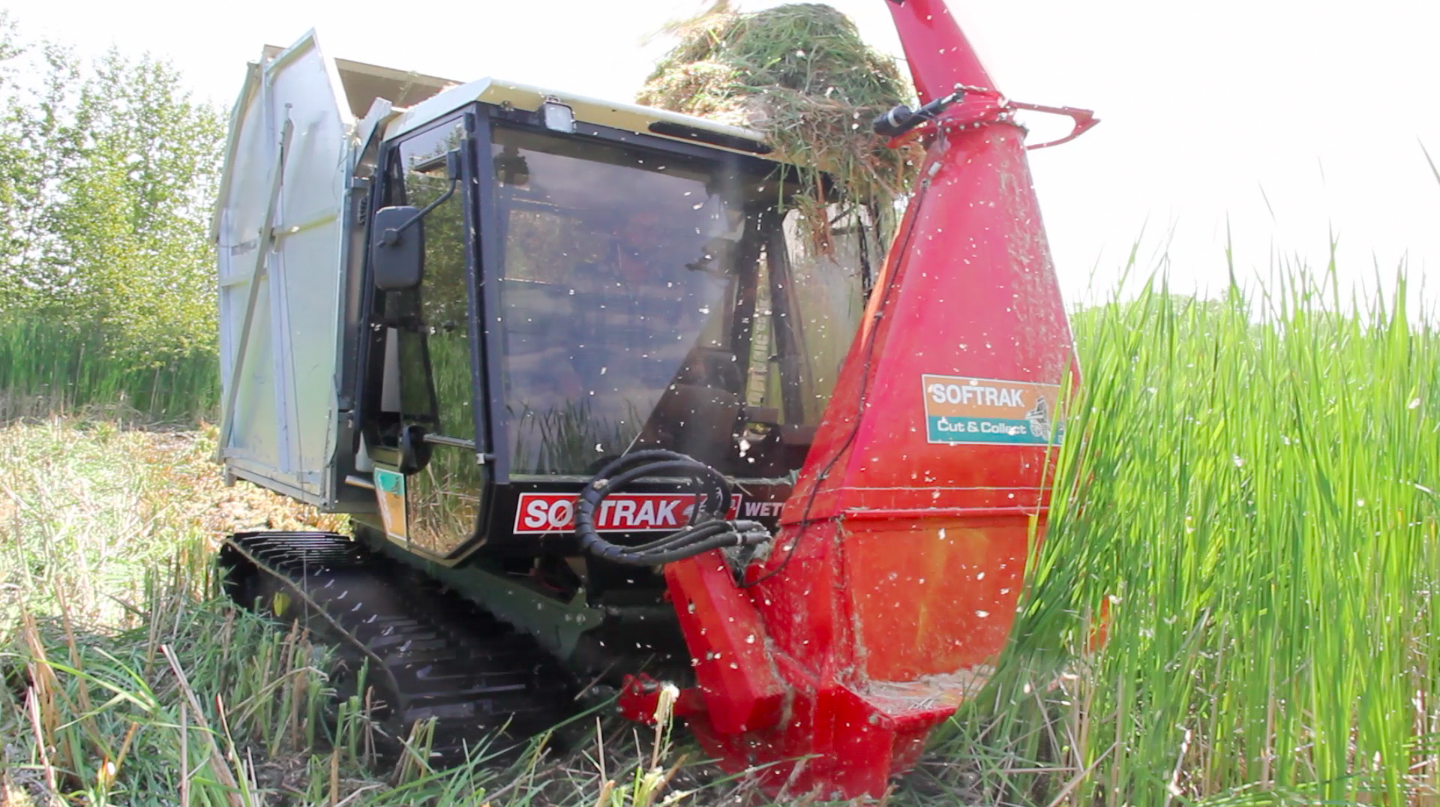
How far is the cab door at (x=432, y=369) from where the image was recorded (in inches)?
128

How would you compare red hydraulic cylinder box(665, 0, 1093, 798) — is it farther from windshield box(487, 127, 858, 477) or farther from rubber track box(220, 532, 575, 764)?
rubber track box(220, 532, 575, 764)

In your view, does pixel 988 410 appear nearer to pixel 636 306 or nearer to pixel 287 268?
pixel 636 306

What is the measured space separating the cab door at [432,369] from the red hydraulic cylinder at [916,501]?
0.83m

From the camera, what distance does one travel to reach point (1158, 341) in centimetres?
246

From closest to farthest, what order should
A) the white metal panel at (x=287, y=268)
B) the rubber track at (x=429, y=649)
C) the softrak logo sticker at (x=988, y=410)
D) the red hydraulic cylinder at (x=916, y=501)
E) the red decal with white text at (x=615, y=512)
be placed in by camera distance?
the red hydraulic cylinder at (x=916, y=501) < the softrak logo sticker at (x=988, y=410) < the red decal with white text at (x=615, y=512) < the rubber track at (x=429, y=649) < the white metal panel at (x=287, y=268)

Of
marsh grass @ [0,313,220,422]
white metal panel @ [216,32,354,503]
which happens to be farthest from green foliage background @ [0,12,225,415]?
white metal panel @ [216,32,354,503]

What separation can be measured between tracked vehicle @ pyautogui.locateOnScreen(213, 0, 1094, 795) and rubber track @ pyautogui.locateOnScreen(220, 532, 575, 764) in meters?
0.01

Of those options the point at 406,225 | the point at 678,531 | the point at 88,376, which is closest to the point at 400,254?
the point at 406,225

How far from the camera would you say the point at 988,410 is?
285 cm

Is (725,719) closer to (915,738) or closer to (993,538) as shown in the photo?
(915,738)

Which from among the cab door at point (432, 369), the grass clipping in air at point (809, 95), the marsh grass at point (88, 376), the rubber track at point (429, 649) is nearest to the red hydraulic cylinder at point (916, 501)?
the grass clipping in air at point (809, 95)

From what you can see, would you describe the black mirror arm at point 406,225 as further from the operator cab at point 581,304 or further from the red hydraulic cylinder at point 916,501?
the red hydraulic cylinder at point 916,501

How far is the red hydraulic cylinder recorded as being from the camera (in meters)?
2.67

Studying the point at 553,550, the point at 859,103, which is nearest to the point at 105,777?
the point at 553,550
